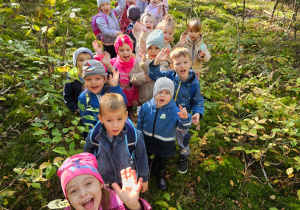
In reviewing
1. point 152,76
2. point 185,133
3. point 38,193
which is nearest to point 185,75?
point 152,76

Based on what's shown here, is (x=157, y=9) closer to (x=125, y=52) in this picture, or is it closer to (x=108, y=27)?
(x=108, y=27)

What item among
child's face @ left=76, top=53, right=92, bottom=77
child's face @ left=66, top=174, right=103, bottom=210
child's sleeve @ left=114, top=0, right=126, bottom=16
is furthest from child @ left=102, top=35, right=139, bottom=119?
child's sleeve @ left=114, top=0, right=126, bottom=16

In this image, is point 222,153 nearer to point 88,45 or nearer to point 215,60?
point 215,60

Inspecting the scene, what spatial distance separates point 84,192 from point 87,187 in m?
0.05

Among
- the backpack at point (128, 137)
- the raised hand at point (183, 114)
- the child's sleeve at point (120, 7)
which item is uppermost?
the child's sleeve at point (120, 7)

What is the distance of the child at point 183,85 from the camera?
3.30 m

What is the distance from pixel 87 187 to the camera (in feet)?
5.83

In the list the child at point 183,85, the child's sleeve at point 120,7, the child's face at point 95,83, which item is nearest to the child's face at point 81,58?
the child's face at point 95,83

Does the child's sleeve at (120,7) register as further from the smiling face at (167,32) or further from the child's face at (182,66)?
the child's face at (182,66)

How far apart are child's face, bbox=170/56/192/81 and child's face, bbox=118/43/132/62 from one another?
3.05ft

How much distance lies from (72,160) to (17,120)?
3.06 m

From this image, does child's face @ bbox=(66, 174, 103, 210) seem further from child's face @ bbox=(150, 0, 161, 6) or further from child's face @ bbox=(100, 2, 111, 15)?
child's face @ bbox=(150, 0, 161, 6)

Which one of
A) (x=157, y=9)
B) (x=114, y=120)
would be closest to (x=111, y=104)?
(x=114, y=120)

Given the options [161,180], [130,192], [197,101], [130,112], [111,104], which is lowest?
[161,180]
